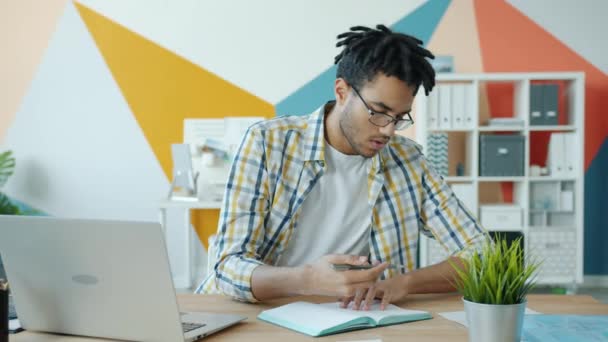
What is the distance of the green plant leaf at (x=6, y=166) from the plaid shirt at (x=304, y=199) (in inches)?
132

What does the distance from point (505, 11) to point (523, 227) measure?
61.7 inches

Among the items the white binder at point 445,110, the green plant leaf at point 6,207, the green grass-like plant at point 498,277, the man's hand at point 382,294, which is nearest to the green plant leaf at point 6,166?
the green plant leaf at point 6,207

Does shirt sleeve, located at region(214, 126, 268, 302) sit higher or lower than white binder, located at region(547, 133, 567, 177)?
lower

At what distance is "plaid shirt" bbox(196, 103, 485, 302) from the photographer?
158cm

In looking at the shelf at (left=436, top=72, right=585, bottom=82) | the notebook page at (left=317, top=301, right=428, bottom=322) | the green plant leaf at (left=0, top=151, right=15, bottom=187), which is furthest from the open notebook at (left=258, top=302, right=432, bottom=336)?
the green plant leaf at (left=0, top=151, right=15, bottom=187)

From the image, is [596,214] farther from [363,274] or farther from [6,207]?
[6,207]

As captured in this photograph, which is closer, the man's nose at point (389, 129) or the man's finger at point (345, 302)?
the man's finger at point (345, 302)

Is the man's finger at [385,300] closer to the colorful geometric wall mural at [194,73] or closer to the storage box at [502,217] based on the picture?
the storage box at [502,217]

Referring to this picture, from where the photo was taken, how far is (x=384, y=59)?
157 centimetres

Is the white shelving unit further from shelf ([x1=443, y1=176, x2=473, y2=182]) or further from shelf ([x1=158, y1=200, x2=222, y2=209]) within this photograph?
shelf ([x1=158, y1=200, x2=222, y2=209])

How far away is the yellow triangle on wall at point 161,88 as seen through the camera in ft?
14.9

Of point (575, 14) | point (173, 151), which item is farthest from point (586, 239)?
point (173, 151)

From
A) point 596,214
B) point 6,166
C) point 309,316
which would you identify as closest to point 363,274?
point 309,316

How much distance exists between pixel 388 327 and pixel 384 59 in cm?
71
